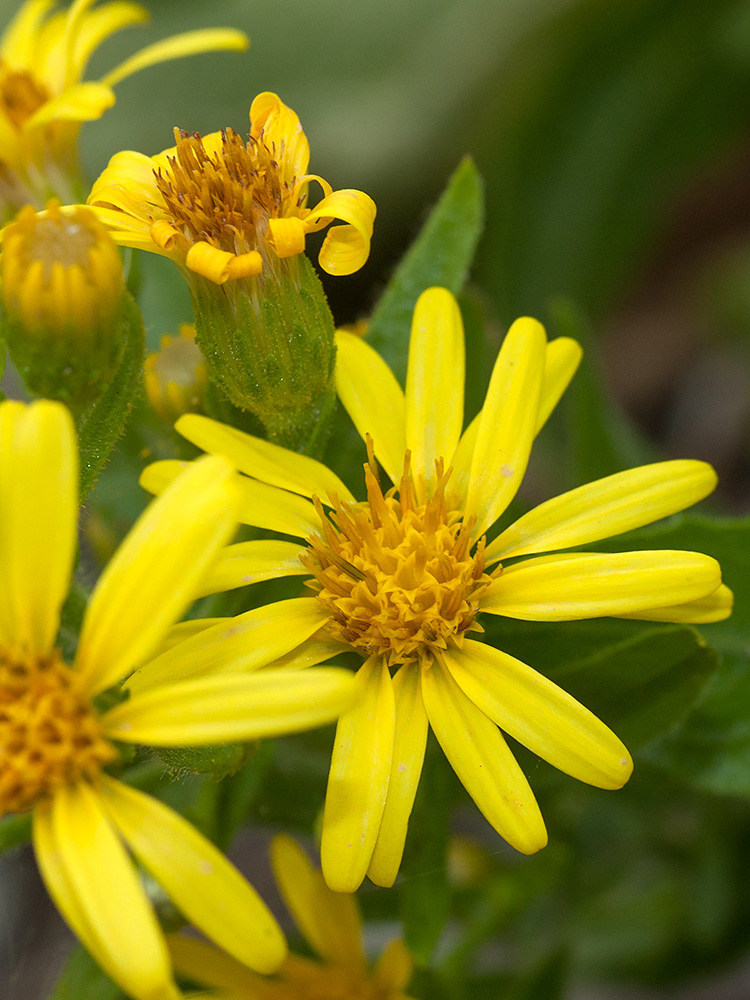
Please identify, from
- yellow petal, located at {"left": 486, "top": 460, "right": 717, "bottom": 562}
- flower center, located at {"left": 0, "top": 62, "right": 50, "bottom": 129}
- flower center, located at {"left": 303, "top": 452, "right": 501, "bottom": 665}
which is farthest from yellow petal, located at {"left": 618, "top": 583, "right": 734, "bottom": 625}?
flower center, located at {"left": 0, "top": 62, "right": 50, "bottom": 129}

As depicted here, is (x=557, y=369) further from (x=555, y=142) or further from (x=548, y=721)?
(x=555, y=142)

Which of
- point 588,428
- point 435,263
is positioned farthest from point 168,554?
point 588,428

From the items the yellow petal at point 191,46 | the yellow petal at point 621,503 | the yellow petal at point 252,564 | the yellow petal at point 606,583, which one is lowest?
the yellow petal at point 606,583

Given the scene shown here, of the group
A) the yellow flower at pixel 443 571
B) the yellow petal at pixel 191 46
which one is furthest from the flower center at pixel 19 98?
the yellow flower at pixel 443 571

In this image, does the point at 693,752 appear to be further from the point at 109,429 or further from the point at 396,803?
the point at 109,429

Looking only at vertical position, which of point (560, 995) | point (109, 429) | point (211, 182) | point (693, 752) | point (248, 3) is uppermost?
point (248, 3)

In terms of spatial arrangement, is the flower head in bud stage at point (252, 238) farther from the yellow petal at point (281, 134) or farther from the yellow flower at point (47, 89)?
the yellow flower at point (47, 89)

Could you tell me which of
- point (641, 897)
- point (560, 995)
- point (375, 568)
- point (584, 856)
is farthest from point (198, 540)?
point (641, 897)

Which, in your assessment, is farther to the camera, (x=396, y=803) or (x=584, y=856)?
(x=584, y=856)
